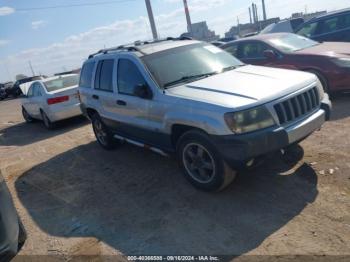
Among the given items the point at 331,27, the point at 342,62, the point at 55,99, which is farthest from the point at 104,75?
the point at 331,27

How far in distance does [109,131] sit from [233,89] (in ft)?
10.5

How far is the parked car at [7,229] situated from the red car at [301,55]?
21.3 feet

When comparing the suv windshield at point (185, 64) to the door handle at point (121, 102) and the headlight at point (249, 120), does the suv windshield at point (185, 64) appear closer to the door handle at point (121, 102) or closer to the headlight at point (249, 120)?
the door handle at point (121, 102)

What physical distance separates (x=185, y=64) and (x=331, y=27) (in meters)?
7.71

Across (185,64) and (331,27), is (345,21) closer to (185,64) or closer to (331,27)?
(331,27)

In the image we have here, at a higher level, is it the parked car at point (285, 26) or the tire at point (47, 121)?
the parked car at point (285, 26)

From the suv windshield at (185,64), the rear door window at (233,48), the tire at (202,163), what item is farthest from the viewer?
the rear door window at (233,48)

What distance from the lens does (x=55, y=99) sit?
408 inches

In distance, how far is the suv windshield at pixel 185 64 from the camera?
5.08 metres

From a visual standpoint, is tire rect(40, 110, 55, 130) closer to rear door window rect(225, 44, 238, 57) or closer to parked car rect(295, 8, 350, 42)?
rear door window rect(225, 44, 238, 57)

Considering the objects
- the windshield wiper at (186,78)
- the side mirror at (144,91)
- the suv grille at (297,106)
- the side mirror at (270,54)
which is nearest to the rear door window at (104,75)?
the side mirror at (144,91)

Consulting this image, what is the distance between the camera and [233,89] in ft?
14.3

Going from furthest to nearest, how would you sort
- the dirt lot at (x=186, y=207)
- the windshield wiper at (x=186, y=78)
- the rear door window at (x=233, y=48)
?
the rear door window at (x=233, y=48) < the windshield wiper at (x=186, y=78) < the dirt lot at (x=186, y=207)

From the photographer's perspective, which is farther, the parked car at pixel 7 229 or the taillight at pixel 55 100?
the taillight at pixel 55 100
